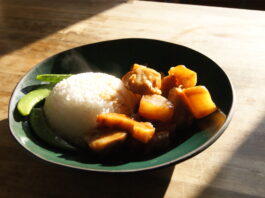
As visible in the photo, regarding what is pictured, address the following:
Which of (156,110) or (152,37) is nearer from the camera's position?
(156,110)

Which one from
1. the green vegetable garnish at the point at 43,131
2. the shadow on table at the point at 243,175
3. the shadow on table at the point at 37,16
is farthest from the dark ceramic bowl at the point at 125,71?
the shadow on table at the point at 37,16

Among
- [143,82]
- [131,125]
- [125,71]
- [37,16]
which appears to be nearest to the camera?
[131,125]

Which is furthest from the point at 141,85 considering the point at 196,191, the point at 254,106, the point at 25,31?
the point at 25,31

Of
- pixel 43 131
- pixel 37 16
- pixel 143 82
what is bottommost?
pixel 37 16

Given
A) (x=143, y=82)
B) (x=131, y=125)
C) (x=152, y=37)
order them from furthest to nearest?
(x=152, y=37) → (x=143, y=82) → (x=131, y=125)

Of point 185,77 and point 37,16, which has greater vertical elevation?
point 185,77

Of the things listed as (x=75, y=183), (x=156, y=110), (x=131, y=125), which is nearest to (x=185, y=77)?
(x=156, y=110)

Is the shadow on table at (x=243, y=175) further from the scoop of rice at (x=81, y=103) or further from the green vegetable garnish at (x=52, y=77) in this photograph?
the green vegetable garnish at (x=52, y=77)

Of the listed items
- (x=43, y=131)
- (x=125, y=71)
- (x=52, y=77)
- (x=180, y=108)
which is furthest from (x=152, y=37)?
(x=43, y=131)

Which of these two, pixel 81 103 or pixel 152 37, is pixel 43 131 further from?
pixel 152 37
